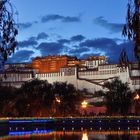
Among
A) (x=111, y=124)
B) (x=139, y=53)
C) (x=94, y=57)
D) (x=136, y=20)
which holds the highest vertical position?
(x=94, y=57)

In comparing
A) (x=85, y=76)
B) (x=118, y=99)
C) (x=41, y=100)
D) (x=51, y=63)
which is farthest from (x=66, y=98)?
(x=51, y=63)

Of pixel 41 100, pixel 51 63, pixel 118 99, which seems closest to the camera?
pixel 41 100

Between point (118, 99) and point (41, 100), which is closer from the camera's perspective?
point (41, 100)

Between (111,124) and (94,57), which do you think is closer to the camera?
(111,124)

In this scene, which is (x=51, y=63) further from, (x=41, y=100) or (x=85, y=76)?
(x=41, y=100)

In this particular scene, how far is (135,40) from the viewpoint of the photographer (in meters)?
12.3

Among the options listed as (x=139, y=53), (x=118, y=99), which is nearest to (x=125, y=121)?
(x=118, y=99)

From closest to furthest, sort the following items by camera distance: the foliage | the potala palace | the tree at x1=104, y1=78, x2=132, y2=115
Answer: the foliage, the tree at x1=104, y1=78, x2=132, y2=115, the potala palace

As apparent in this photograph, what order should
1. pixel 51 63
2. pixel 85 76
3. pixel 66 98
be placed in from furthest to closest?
pixel 51 63
pixel 85 76
pixel 66 98

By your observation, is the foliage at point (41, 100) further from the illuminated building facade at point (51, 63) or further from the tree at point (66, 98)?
the illuminated building facade at point (51, 63)

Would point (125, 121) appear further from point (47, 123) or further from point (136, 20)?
point (136, 20)

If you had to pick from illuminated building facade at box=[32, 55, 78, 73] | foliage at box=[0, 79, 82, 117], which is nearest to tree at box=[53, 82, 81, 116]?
foliage at box=[0, 79, 82, 117]

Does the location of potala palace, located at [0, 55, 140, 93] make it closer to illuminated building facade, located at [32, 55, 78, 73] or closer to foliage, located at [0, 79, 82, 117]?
illuminated building facade, located at [32, 55, 78, 73]

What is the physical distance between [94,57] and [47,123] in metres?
116
